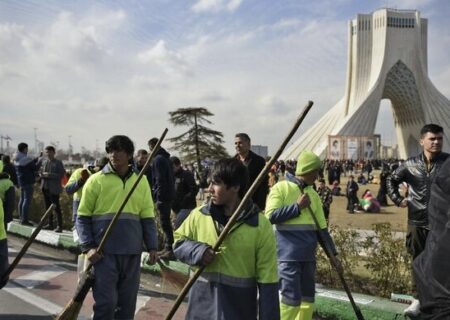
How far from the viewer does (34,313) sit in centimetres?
509

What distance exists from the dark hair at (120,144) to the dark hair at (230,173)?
141 centimetres

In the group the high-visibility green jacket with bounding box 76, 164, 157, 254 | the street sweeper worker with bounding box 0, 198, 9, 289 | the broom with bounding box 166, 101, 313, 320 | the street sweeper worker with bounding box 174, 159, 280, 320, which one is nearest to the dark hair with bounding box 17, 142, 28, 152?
the street sweeper worker with bounding box 0, 198, 9, 289

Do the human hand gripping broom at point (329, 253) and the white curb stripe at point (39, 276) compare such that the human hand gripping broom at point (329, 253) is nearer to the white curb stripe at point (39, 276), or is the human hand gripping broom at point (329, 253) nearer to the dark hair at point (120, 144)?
the dark hair at point (120, 144)

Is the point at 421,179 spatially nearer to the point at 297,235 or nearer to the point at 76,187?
the point at 297,235

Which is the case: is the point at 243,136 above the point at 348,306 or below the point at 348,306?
above

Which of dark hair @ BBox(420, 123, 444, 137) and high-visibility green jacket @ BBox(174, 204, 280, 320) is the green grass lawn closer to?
dark hair @ BBox(420, 123, 444, 137)

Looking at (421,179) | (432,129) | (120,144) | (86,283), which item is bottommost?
(86,283)

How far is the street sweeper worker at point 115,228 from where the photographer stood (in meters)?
3.70

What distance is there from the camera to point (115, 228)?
150 inches

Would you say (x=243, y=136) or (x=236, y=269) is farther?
(x=243, y=136)

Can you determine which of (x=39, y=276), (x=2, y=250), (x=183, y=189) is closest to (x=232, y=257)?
(x=2, y=250)

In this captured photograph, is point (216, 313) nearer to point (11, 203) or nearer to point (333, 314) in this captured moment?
point (333, 314)

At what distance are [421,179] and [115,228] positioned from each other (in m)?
2.90

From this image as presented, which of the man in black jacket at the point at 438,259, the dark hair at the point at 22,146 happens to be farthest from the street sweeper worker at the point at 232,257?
the dark hair at the point at 22,146
